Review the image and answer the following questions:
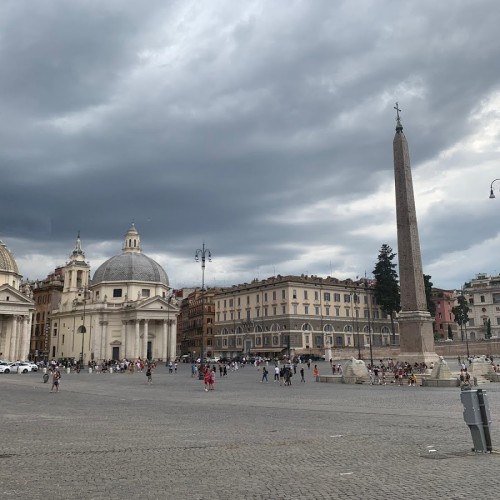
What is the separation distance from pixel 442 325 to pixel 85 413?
306 ft

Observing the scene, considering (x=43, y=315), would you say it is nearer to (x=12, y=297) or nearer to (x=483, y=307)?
(x=12, y=297)

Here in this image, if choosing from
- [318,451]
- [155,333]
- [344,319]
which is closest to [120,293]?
[155,333]

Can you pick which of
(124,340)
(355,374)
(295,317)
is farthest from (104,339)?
(355,374)

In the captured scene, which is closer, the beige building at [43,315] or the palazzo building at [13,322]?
the palazzo building at [13,322]

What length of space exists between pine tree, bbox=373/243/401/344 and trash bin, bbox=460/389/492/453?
7126 cm

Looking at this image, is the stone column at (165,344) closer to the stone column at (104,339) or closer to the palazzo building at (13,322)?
the stone column at (104,339)

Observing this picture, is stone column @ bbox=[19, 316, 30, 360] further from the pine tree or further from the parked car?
the pine tree

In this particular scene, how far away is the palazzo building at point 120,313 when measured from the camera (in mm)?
80719

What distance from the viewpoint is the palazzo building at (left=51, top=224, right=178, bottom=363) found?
80719mm

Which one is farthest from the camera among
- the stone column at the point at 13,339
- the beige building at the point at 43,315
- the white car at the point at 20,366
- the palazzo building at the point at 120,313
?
the beige building at the point at 43,315

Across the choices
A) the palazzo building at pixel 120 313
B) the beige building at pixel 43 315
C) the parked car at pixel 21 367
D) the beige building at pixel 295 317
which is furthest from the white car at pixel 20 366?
the beige building at pixel 43 315

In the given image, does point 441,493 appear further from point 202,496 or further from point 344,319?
point 344,319

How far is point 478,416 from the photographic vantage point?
8.68m

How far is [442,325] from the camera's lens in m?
101
